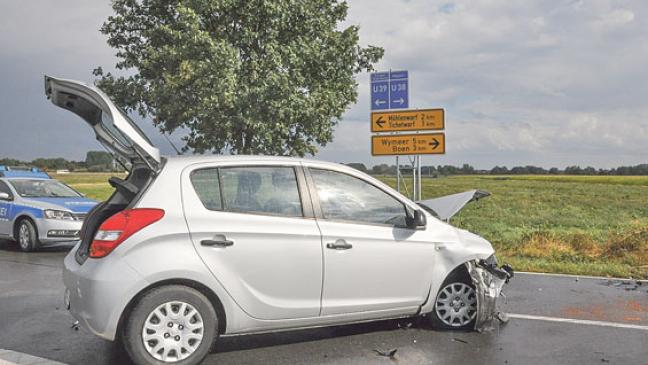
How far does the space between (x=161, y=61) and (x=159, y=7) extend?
269 centimetres

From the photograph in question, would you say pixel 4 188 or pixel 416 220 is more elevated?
pixel 4 188

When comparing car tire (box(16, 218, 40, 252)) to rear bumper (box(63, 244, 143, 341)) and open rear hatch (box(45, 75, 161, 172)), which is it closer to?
open rear hatch (box(45, 75, 161, 172))

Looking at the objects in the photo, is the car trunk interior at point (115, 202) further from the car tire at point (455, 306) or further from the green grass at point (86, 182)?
the green grass at point (86, 182)

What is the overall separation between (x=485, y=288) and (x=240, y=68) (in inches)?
642

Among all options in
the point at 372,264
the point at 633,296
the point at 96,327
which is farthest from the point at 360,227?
the point at 633,296

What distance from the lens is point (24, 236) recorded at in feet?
35.9

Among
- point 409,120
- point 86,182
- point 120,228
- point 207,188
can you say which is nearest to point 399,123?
point 409,120

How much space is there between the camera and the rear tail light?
407cm

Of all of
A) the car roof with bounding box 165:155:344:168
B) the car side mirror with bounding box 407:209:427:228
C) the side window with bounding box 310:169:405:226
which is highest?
the car roof with bounding box 165:155:344:168

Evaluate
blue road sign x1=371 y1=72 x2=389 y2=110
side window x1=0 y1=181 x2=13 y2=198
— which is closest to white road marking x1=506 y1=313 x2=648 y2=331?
blue road sign x1=371 y1=72 x2=389 y2=110

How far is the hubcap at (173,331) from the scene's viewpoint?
13.3ft

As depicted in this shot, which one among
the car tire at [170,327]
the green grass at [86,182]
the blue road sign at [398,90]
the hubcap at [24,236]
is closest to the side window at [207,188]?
the car tire at [170,327]

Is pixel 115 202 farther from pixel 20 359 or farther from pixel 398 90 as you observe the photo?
pixel 398 90

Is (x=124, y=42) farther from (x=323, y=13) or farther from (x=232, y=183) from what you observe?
(x=232, y=183)
